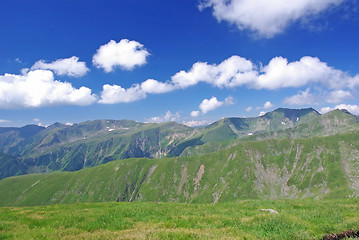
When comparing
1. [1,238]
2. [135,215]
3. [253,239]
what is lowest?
[135,215]

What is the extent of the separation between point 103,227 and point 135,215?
4.80 m

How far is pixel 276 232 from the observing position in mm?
13094

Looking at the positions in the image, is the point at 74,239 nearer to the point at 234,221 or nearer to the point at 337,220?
the point at 234,221

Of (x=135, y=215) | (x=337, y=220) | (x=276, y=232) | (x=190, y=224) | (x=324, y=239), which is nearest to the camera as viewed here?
(x=324, y=239)

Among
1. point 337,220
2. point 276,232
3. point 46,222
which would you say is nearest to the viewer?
point 276,232

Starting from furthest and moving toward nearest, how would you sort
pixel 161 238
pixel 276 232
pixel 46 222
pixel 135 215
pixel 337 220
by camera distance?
pixel 135 215 < pixel 46 222 < pixel 337 220 < pixel 276 232 < pixel 161 238

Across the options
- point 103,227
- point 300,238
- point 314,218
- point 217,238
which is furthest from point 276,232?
point 103,227

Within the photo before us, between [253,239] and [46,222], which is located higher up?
[253,239]

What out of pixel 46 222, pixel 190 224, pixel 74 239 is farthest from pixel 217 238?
pixel 46 222

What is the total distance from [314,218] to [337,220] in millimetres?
1514

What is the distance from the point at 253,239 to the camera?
1139cm

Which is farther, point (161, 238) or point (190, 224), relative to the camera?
point (190, 224)

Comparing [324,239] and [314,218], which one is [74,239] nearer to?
[324,239]

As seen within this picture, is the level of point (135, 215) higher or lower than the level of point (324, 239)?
lower
